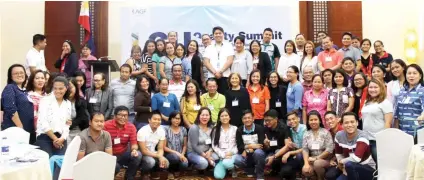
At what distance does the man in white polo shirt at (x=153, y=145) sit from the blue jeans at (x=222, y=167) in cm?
57

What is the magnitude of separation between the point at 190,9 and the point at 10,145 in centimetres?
537

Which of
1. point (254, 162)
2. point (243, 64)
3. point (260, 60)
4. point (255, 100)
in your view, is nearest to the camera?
point (254, 162)

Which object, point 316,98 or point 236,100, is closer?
point 316,98

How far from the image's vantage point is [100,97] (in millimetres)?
5883

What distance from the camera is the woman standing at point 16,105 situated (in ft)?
15.9

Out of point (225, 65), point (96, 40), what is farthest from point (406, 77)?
point (96, 40)

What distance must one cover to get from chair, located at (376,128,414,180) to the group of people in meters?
0.42

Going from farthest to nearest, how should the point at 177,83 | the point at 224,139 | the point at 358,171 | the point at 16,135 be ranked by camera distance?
1. the point at 177,83
2. the point at 224,139
3. the point at 358,171
4. the point at 16,135

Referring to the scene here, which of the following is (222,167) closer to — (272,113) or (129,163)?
(272,113)

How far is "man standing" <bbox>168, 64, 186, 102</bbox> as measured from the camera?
6.19 m

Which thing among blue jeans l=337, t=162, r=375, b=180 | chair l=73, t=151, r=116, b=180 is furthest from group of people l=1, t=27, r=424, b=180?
chair l=73, t=151, r=116, b=180

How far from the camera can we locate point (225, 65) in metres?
6.48

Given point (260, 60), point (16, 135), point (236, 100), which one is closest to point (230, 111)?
point (236, 100)

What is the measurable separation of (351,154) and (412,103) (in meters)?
0.83
